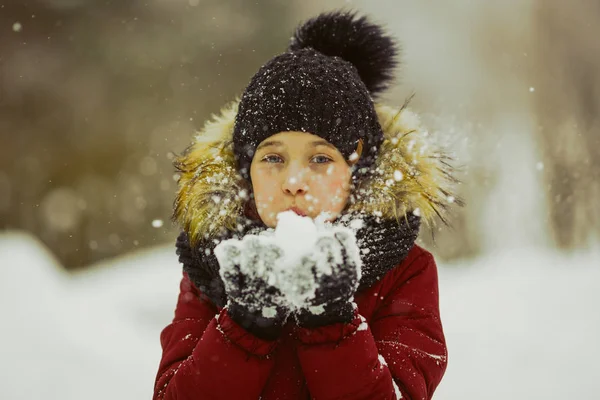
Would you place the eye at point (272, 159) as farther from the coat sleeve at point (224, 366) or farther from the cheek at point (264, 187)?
the coat sleeve at point (224, 366)

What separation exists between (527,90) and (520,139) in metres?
0.63

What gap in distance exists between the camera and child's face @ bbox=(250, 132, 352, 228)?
5.30 ft

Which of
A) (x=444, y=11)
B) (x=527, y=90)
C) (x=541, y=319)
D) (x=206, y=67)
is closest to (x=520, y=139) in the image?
(x=527, y=90)

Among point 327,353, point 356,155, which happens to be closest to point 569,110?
point 356,155

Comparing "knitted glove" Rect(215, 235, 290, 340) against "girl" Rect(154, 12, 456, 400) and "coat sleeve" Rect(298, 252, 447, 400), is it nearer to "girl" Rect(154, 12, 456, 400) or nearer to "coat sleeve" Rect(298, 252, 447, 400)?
"girl" Rect(154, 12, 456, 400)

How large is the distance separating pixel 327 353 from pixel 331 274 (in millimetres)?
236

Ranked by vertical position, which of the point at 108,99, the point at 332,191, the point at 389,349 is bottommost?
the point at 389,349

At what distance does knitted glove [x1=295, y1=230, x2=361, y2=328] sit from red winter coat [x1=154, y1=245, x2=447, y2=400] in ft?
0.18

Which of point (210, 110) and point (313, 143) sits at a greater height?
point (210, 110)

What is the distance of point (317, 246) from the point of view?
51.3 inches

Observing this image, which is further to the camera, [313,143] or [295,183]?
[313,143]

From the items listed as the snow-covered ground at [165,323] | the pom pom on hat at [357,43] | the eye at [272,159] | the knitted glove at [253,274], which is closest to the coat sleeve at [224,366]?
the knitted glove at [253,274]

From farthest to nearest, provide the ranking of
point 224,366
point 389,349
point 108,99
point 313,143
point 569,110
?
point 108,99 → point 569,110 → point 313,143 → point 389,349 → point 224,366

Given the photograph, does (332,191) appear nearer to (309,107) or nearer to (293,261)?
(309,107)
